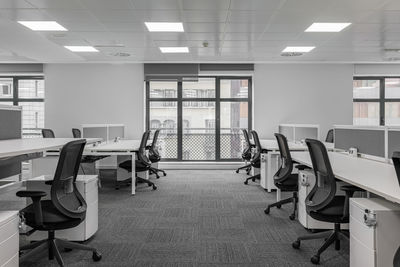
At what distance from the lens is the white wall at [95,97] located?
646 cm

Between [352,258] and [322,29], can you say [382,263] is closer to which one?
[352,258]

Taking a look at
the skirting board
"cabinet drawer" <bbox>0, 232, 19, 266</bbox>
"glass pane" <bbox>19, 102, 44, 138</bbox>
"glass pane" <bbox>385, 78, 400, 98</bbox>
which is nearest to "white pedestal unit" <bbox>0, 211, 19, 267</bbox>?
"cabinet drawer" <bbox>0, 232, 19, 266</bbox>

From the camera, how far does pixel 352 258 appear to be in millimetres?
1749

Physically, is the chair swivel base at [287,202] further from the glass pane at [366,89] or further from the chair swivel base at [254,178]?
the glass pane at [366,89]

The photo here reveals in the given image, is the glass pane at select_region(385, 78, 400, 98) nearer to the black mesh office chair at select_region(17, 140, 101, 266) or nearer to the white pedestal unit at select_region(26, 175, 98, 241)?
the white pedestal unit at select_region(26, 175, 98, 241)

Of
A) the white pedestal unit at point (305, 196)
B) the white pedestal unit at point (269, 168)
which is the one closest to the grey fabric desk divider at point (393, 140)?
the white pedestal unit at point (305, 196)

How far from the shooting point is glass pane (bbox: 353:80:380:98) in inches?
265

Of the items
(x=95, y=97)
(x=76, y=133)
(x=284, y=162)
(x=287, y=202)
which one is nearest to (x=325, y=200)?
(x=284, y=162)

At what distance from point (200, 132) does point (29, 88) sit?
387 cm

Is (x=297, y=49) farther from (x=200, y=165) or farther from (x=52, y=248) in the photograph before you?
(x=52, y=248)

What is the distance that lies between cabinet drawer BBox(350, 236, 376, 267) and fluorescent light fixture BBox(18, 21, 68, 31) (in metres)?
3.95

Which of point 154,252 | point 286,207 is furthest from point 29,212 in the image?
point 286,207

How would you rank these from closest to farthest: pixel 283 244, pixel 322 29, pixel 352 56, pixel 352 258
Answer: pixel 352 258 < pixel 283 244 < pixel 322 29 < pixel 352 56

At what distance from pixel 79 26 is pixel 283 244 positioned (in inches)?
138
